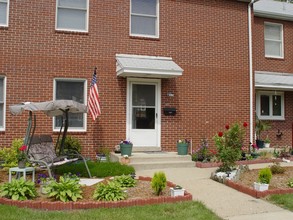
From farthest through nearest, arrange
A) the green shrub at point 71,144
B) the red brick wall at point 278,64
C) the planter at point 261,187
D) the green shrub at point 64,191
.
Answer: the red brick wall at point 278,64, the green shrub at point 71,144, the planter at point 261,187, the green shrub at point 64,191

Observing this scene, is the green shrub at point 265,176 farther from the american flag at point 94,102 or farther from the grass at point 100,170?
the american flag at point 94,102

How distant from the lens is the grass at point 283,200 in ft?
20.9

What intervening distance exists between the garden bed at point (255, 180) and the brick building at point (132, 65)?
3.93 m

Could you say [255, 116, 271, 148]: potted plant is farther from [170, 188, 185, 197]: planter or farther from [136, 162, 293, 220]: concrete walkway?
[170, 188, 185, 197]: planter

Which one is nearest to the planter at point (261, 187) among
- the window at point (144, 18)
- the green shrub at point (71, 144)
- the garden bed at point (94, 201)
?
the garden bed at point (94, 201)

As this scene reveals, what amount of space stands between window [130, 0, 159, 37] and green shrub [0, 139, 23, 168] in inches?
213

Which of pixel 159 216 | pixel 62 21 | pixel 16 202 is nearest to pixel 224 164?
pixel 159 216

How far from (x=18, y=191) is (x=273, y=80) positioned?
1171 cm

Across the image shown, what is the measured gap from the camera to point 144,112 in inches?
470

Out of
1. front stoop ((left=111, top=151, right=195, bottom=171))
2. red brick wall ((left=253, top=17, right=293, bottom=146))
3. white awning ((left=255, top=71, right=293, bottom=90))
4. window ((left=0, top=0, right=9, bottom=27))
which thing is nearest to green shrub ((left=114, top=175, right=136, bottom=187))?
front stoop ((left=111, top=151, right=195, bottom=171))

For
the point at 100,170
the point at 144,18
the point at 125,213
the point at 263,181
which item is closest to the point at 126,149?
the point at 100,170

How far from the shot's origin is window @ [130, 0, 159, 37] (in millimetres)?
12203

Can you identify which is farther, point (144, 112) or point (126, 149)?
point (144, 112)

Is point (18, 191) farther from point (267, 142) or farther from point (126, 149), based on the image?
point (267, 142)
